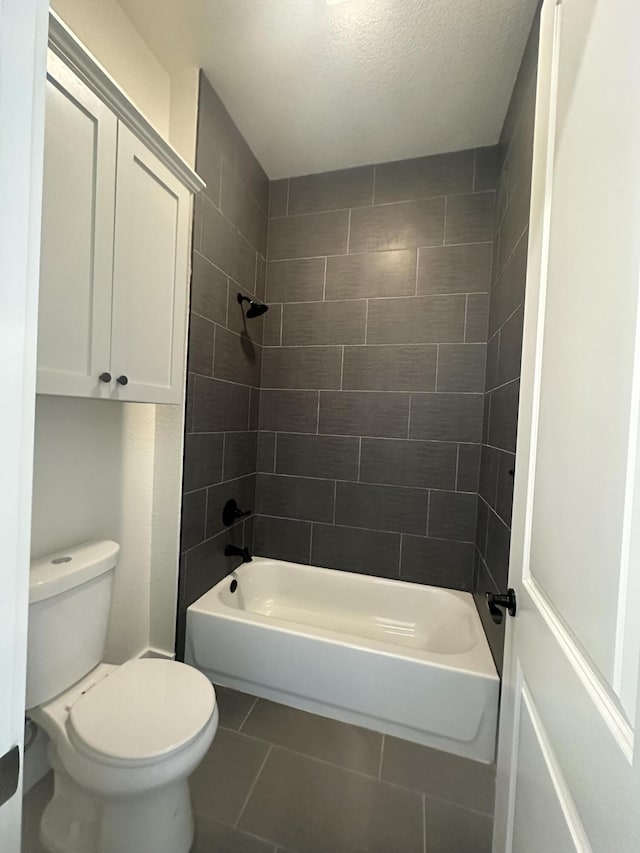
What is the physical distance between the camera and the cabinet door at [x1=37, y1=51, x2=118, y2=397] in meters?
0.89

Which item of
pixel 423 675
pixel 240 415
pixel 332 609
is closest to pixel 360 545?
pixel 332 609

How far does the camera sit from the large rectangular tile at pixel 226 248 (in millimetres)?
1652

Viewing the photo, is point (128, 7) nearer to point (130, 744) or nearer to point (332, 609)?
point (130, 744)

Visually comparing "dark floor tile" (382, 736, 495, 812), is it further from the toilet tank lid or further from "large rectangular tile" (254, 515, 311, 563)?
the toilet tank lid

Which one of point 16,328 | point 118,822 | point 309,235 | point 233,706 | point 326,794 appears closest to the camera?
point 16,328

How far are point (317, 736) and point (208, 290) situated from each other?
2040 millimetres

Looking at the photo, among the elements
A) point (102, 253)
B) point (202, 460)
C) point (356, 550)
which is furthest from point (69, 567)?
point (356, 550)

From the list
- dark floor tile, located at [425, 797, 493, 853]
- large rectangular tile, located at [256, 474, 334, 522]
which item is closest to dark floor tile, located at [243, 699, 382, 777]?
dark floor tile, located at [425, 797, 493, 853]

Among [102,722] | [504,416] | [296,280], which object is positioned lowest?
[102,722]

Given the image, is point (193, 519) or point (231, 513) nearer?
point (193, 519)

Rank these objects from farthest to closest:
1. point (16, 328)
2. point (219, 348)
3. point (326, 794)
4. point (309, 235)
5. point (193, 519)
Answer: point (309, 235), point (219, 348), point (193, 519), point (326, 794), point (16, 328)

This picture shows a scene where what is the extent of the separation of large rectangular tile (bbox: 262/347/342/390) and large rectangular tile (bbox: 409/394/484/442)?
521 mm

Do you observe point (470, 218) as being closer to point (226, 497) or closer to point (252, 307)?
point (252, 307)

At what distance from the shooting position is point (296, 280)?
219 centimetres
